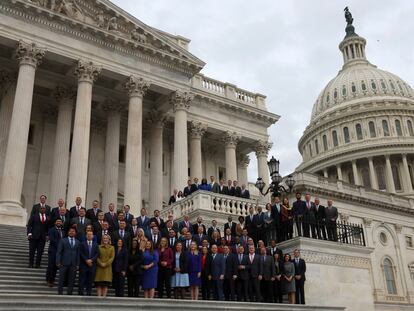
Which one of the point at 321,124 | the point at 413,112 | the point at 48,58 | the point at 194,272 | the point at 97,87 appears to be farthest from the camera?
the point at 321,124

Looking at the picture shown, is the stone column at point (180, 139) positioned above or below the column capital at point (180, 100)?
below

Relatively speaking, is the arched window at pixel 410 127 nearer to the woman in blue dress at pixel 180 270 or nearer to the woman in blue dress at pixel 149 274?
the woman in blue dress at pixel 180 270

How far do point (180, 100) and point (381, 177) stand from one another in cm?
5660

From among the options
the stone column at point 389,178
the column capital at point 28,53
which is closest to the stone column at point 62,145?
the column capital at point 28,53

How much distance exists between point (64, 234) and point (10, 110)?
15.6 metres

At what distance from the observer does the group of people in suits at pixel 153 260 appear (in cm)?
1147

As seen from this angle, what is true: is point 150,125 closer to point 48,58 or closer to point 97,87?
point 97,87

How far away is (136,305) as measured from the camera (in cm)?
1041

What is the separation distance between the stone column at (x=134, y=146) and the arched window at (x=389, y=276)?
34.2 metres

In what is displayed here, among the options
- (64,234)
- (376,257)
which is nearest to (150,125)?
(64,234)

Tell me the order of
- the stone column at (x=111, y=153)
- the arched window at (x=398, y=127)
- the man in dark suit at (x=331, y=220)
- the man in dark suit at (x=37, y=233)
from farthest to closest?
1. the arched window at (x=398, y=127)
2. the stone column at (x=111, y=153)
3. the man in dark suit at (x=331, y=220)
4. the man in dark suit at (x=37, y=233)

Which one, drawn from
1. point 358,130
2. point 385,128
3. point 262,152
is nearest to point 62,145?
point 262,152

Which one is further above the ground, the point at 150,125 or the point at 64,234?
the point at 150,125

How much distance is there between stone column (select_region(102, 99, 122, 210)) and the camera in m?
27.9
